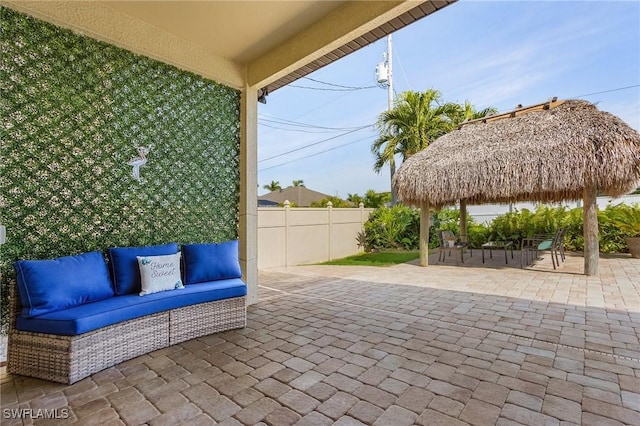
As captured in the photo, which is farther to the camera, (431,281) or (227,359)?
(431,281)

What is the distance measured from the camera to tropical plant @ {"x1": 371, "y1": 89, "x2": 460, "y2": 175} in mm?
14164

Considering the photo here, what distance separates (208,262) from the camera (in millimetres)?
4059

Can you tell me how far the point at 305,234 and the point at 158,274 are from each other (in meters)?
6.51

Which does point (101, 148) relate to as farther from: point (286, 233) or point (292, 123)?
point (292, 123)

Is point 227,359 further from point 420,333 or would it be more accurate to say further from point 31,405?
point 420,333

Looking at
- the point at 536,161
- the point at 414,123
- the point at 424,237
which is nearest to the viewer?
the point at 536,161

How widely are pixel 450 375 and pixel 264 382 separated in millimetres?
1568

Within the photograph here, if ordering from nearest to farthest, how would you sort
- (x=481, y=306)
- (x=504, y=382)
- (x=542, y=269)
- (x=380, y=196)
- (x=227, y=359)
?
(x=504, y=382) → (x=227, y=359) → (x=481, y=306) → (x=542, y=269) → (x=380, y=196)

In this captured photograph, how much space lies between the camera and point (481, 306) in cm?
Answer: 473

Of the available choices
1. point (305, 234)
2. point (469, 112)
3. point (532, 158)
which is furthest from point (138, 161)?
point (469, 112)

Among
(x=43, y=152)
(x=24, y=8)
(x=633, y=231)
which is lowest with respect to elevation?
(x=633, y=231)

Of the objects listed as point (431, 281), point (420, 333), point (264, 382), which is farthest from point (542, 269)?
point (264, 382)

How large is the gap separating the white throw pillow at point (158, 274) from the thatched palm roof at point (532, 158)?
6464mm

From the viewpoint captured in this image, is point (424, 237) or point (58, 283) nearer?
point (58, 283)
